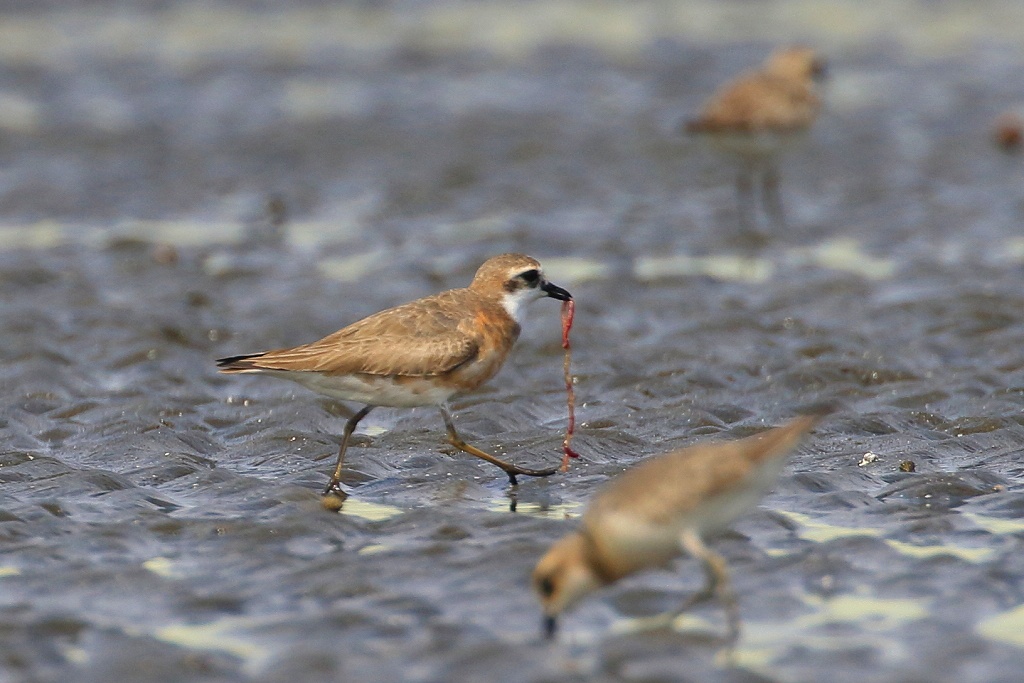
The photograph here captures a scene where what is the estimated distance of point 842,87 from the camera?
23547 millimetres

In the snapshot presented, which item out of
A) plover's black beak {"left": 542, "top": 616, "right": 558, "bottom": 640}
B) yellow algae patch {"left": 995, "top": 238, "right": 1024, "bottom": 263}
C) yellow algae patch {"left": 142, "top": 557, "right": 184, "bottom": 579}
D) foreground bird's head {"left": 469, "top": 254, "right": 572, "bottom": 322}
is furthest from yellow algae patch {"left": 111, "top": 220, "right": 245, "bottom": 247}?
plover's black beak {"left": 542, "top": 616, "right": 558, "bottom": 640}

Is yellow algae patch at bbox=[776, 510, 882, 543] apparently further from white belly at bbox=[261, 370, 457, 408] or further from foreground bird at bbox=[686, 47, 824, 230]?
foreground bird at bbox=[686, 47, 824, 230]

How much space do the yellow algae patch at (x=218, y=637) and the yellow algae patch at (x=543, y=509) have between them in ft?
6.88

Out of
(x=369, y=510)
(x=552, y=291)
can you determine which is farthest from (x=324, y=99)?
(x=369, y=510)

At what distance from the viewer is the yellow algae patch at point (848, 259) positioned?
14.1 m

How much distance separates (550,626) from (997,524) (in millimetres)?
2894

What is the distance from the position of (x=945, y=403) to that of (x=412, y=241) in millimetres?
6989

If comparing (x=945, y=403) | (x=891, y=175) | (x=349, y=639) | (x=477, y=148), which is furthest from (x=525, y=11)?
(x=349, y=639)

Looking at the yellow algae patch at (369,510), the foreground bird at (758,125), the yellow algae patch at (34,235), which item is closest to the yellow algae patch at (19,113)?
the yellow algae patch at (34,235)

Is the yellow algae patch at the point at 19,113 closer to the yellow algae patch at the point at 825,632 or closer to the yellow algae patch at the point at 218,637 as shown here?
the yellow algae patch at the point at 218,637

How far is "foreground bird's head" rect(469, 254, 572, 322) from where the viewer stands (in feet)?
31.4

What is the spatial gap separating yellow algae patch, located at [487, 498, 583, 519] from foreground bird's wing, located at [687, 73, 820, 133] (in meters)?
10.0

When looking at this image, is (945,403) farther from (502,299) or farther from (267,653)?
(267,653)

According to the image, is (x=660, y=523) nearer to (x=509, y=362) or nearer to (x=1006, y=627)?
(x=1006, y=627)
